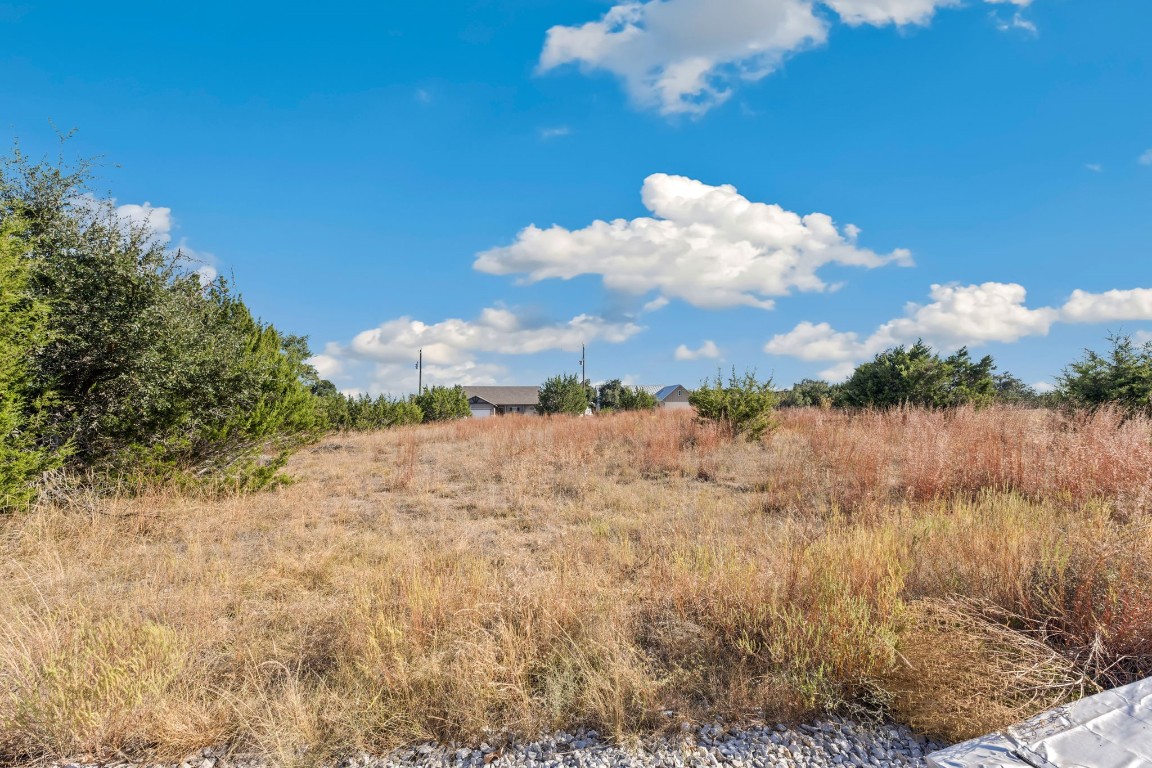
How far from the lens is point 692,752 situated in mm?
2512

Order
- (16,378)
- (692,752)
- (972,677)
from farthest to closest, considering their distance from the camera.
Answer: (16,378) < (972,677) < (692,752)

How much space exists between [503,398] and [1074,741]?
207 feet

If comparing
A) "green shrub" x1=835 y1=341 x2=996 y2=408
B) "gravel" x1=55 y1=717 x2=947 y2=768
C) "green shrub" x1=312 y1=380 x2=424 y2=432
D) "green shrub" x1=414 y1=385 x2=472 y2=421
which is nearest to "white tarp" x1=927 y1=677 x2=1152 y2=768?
"gravel" x1=55 y1=717 x2=947 y2=768

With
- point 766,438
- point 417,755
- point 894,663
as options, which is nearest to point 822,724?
point 894,663

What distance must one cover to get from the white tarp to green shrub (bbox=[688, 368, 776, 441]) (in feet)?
32.5

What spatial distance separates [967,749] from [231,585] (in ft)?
16.7

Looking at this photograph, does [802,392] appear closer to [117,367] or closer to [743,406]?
[743,406]

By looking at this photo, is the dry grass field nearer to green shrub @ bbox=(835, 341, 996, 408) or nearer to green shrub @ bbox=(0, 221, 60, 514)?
green shrub @ bbox=(0, 221, 60, 514)

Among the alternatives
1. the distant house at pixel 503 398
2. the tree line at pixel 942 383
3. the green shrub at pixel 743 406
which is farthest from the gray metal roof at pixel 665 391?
the green shrub at pixel 743 406

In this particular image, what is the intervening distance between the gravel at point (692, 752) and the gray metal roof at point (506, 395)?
195 feet

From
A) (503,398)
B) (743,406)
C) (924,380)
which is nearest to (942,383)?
(924,380)

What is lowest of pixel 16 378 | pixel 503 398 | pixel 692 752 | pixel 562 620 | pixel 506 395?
pixel 692 752

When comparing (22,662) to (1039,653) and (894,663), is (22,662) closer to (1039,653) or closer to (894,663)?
(894,663)

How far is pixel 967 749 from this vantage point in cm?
214
